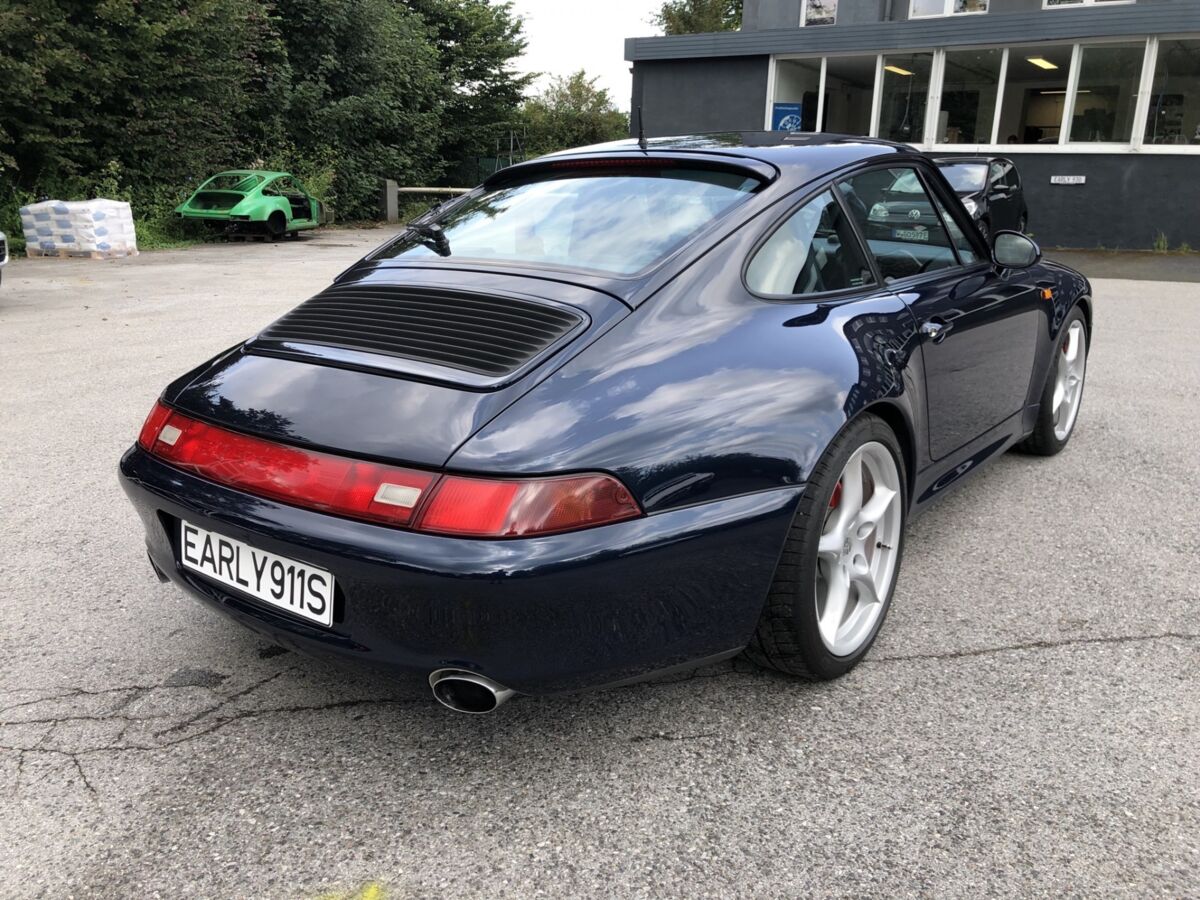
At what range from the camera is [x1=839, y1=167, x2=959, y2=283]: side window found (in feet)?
9.53

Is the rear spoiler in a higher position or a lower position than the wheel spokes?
higher

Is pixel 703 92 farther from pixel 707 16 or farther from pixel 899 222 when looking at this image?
pixel 707 16

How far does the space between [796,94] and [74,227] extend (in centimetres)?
1441

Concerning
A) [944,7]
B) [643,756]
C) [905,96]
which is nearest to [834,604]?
[643,756]

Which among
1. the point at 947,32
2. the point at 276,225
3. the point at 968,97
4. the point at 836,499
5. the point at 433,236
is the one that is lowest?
the point at 276,225

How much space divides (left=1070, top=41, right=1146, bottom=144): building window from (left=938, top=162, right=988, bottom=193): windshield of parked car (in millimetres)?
8409

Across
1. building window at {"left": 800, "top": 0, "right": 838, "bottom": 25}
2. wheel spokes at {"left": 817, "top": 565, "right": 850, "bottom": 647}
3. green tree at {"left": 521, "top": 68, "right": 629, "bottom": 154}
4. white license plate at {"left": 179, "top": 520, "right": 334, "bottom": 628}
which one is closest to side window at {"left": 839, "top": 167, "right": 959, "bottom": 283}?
wheel spokes at {"left": 817, "top": 565, "right": 850, "bottom": 647}

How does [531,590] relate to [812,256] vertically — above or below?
below

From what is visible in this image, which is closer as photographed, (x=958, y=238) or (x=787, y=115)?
(x=958, y=238)

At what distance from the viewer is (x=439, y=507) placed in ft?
6.15

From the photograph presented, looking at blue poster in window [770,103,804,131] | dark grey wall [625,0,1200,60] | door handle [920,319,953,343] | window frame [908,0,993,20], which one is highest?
window frame [908,0,993,20]

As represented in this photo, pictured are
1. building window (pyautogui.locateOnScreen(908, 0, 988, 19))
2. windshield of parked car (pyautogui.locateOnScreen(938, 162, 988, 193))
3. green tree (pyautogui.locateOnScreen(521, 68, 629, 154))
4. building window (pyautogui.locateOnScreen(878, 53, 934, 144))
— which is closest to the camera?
windshield of parked car (pyautogui.locateOnScreen(938, 162, 988, 193))

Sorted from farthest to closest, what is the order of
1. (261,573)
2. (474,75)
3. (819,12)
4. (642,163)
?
(474,75), (819,12), (642,163), (261,573)

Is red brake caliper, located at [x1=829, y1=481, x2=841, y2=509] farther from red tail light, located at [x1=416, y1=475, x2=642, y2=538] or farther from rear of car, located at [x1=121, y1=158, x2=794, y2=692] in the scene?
red tail light, located at [x1=416, y1=475, x2=642, y2=538]
